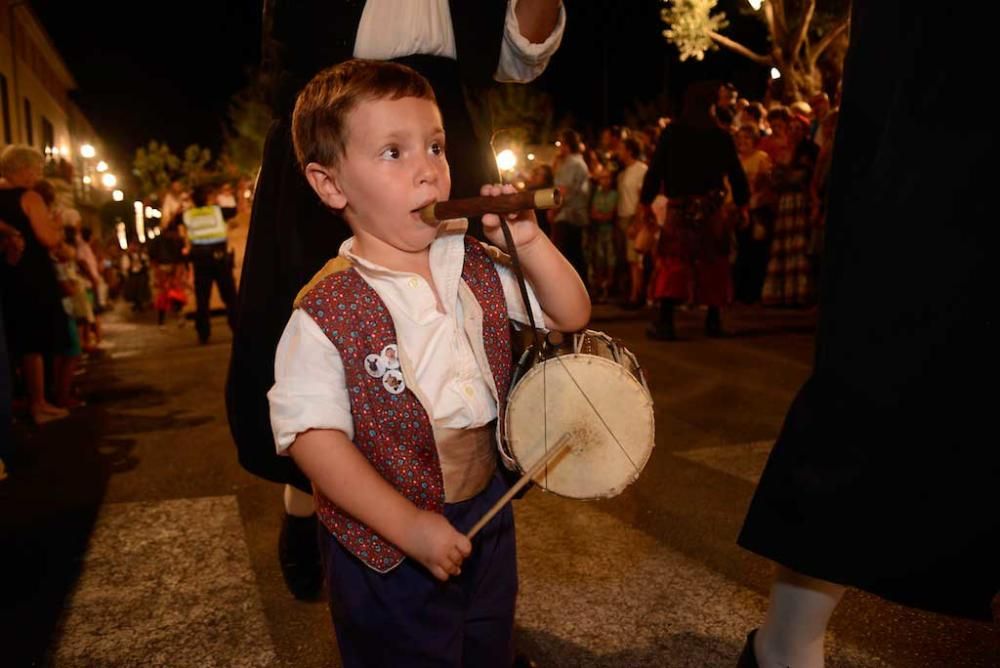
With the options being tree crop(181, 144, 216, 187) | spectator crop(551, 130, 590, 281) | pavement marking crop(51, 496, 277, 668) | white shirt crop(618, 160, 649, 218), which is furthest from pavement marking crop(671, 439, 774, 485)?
tree crop(181, 144, 216, 187)

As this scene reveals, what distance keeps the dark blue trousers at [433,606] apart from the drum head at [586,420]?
19cm

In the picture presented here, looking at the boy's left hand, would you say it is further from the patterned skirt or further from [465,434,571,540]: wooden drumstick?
the patterned skirt

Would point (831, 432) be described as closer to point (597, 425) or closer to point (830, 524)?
point (830, 524)

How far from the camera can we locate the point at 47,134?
36.5 metres

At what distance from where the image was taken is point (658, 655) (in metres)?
2.31

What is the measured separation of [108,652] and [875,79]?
91.0 inches

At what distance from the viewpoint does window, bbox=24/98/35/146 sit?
29531 millimetres

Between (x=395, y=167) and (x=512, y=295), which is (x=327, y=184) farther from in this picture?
(x=512, y=295)

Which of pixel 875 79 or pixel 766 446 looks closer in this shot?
pixel 875 79

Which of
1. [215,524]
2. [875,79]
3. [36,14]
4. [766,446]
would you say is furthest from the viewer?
[36,14]

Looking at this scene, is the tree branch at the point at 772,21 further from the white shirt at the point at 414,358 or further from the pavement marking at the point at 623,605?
the white shirt at the point at 414,358

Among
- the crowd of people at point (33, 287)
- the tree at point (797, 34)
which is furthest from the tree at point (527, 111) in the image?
the crowd of people at point (33, 287)

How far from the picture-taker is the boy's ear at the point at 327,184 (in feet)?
5.63

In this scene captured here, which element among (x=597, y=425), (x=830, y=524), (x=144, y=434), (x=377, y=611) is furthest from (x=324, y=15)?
(x=144, y=434)
